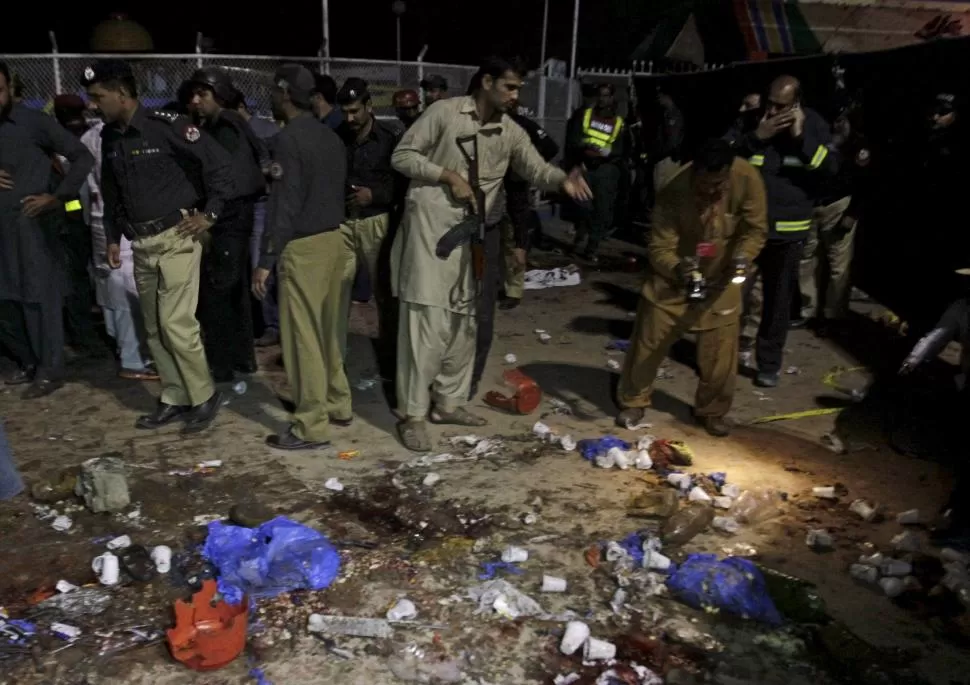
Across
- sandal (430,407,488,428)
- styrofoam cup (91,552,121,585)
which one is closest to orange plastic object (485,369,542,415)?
sandal (430,407,488,428)

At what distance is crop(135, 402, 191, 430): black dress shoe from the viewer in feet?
15.6

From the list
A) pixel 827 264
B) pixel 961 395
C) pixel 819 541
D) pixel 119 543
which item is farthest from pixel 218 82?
pixel 827 264

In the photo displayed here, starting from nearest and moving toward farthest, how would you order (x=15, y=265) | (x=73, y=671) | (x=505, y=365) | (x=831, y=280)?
1. (x=73, y=671)
2. (x=15, y=265)
3. (x=505, y=365)
4. (x=831, y=280)

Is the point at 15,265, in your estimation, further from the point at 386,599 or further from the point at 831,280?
the point at 831,280

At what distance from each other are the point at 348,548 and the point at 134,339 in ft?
9.46

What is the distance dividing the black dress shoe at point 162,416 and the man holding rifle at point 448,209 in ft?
4.56

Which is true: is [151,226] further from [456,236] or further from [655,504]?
[655,504]

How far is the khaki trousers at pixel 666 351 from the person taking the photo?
183 inches

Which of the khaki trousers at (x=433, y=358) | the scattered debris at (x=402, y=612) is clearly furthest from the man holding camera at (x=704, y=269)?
the scattered debris at (x=402, y=612)

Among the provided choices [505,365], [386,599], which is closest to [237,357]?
[505,365]

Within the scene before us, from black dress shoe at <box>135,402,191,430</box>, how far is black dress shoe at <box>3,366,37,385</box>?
1.23 meters

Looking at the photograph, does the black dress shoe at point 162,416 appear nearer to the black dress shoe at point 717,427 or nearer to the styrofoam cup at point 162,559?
the styrofoam cup at point 162,559

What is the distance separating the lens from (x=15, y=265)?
513 cm

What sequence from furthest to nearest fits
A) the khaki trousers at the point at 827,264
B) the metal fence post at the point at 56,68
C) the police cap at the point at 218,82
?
the metal fence post at the point at 56,68 → the khaki trousers at the point at 827,264 → the police cap at the point at 218,82
